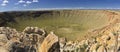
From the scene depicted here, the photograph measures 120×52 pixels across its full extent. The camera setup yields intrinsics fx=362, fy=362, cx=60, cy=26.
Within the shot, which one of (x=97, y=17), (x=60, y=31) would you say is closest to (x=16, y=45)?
(x=60, y=31)

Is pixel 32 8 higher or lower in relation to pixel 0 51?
lower

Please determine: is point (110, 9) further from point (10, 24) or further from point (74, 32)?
point (10, 24)

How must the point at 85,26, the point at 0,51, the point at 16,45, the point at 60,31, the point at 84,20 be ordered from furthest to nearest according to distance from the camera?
1. the point at 84,20
2. the point at 85,26
3. the point at 60,31
4. the point at 16,45
5. the point at 0,51

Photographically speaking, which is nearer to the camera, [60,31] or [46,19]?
[60,31]

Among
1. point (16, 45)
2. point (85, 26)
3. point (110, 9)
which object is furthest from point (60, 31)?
point (16, 45)

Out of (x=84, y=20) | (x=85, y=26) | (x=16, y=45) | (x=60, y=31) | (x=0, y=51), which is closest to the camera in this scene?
(x=0, y=51)

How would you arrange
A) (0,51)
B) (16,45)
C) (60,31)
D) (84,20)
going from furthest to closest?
(84,20)
(60,31)
(16,45)
(0,51)

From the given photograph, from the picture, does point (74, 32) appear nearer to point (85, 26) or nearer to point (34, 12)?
point (85, 26)

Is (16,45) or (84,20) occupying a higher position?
(16,45)

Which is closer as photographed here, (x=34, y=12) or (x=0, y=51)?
(x=0, y=51)
